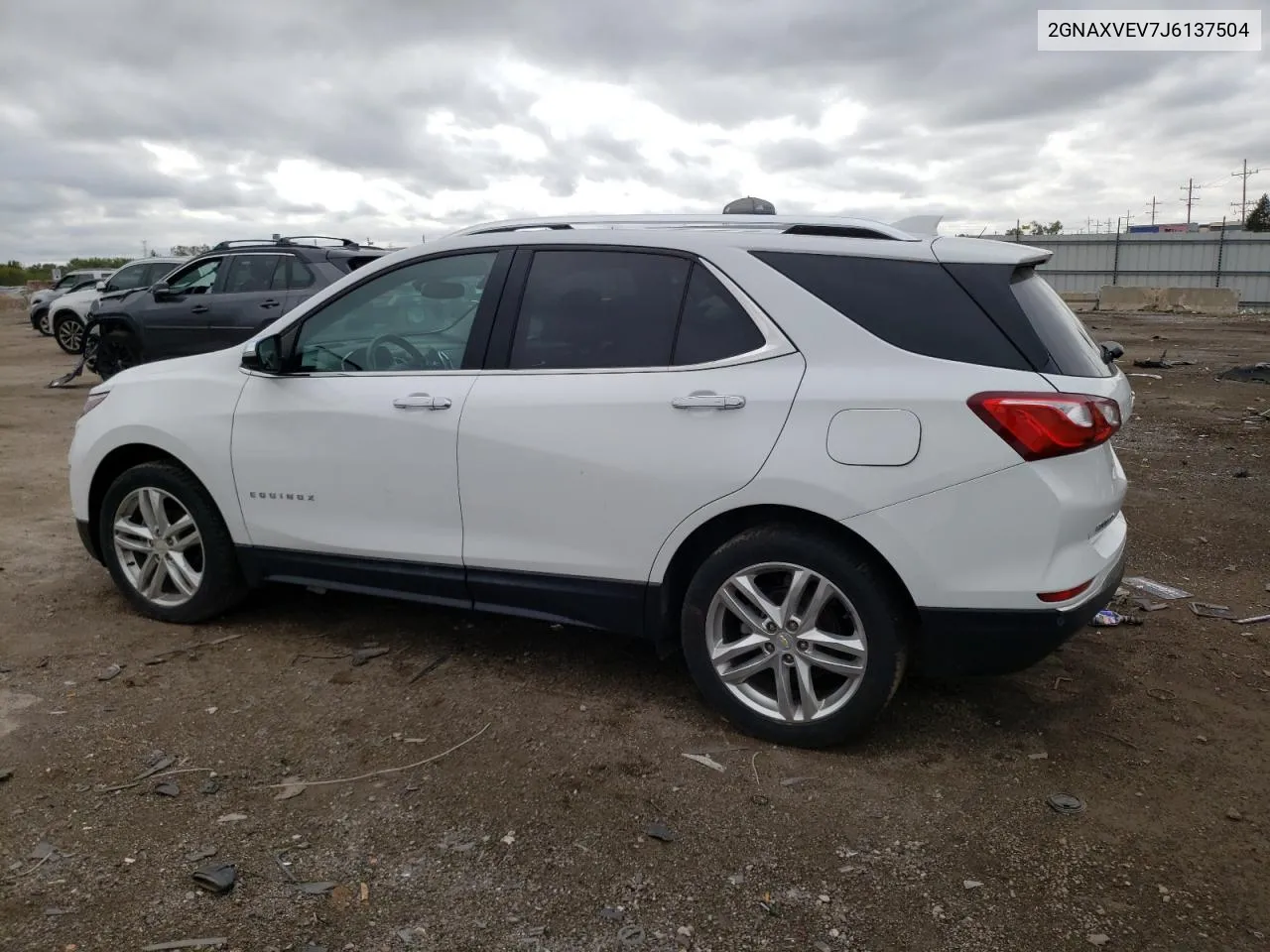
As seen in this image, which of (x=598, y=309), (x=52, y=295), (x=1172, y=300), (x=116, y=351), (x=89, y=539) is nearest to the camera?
(x=598, y=309)

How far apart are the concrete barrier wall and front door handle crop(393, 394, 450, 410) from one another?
110 ft

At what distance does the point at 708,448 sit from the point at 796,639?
2.31 feet

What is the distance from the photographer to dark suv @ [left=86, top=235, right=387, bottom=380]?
12367mm

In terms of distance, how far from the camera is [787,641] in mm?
3428

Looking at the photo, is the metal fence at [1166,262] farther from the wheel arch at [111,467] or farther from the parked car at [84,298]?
the wheel arch at [111,467]

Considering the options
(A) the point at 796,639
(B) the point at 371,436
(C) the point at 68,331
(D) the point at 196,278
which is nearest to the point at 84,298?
(C) the point at 68,331

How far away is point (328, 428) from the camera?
418cm

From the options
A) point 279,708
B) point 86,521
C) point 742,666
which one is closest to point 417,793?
point 279,708

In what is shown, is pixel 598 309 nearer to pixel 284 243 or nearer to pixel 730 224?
pixel 730 224

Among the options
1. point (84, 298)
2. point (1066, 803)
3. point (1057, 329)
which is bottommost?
point (1066, 803)

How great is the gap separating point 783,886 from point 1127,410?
1917 mm

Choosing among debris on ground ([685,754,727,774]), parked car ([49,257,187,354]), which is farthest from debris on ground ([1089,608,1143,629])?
parked car ([49,257,187,354])

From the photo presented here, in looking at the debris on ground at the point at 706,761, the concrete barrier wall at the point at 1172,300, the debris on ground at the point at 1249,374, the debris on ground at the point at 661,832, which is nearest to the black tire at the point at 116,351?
the debris on ground at the point at 706,761

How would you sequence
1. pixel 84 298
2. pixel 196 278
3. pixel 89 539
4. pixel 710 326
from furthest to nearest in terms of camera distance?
1. pixel 84 298
2. pixel 196 278
3. pixel 89 539
4. pixel 710 326
